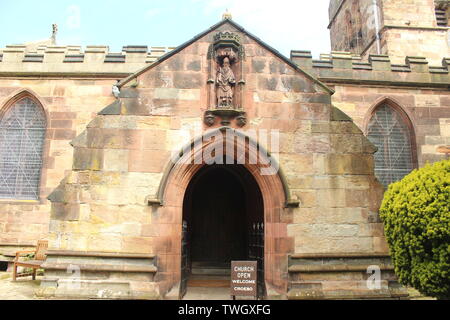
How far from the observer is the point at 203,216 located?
11.7 metres

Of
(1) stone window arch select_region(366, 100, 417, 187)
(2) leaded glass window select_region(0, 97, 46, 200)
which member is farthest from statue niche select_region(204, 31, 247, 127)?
(2) leaded glass window select_region(0, 97, 46, 200)

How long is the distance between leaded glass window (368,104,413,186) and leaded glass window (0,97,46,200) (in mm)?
11181

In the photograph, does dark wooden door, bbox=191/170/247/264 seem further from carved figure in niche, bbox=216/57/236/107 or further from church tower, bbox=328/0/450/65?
church tower, bbox=328/0/450/65

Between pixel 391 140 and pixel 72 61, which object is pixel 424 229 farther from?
pixel 72 61

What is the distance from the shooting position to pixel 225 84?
26.4 ft

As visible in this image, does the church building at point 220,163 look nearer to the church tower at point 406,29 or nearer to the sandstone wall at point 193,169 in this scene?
the sandstone wall at point 193,169

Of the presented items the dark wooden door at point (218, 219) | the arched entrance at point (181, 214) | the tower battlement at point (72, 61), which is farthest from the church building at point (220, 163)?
the tower battlement at point (72, 61)

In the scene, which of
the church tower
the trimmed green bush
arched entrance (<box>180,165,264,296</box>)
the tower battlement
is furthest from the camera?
the church tower

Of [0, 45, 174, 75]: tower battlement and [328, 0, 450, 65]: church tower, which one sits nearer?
[0, 45, 174, 75]: tower battlement

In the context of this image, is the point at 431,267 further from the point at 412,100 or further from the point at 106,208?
the point at 412,100

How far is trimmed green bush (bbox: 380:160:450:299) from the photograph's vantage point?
554 centimetres

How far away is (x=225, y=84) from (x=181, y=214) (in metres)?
2.89

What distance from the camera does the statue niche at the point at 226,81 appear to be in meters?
7.97

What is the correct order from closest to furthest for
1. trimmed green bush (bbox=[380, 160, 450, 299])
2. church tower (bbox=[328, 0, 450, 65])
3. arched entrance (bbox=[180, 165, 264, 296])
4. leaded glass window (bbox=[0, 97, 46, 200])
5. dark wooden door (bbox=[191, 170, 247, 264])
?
1. trimmed green bush (bbox=[380, 160, 450, 299])
2. arched entrance (bbox=[180, 165, 264, 296])
3. dark wooden door (bbox=[191, 170, 247, 264])
4. leaded glass window (bbox=[0, 97, 46, 200])
5. church tower (bbox=[328, 0, 450, 65])
